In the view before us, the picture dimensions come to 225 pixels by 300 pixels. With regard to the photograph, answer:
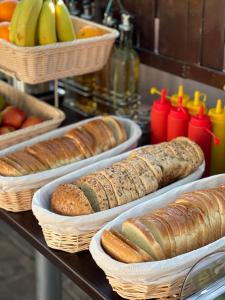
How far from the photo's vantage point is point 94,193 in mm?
1150

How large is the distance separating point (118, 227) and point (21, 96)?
76 cm

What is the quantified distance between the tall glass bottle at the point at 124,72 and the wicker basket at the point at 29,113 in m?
0.22

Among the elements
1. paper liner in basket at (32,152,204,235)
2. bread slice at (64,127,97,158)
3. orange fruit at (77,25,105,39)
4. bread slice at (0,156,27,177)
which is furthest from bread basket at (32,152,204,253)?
orange fruit at (77,25,105,39)

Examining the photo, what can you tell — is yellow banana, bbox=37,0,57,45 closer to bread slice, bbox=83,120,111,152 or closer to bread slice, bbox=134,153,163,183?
bread slice, bbox=83,120,111,152

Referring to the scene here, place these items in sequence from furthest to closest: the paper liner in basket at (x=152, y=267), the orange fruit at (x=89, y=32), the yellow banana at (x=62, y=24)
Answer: the orange fruit at (x=89, y=32) < the yellow banana at (x=62, y=24) < the paper liner in basket at (x=152, y=267)

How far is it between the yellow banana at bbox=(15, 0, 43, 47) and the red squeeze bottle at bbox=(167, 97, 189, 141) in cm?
39

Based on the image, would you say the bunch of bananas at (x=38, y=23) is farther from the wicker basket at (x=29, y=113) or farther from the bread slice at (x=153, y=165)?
the bread slice at (x=153, y=165)

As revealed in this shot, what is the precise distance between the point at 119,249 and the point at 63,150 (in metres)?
0.42

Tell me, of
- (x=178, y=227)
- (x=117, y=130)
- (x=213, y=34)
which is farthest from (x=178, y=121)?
(x=178, y=227)

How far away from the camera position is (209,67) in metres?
1.53

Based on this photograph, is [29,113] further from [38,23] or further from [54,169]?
[54,169]

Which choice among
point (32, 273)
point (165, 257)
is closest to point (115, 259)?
point (165, 257)

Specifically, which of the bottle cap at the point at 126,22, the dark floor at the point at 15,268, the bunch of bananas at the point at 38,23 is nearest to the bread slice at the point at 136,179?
the bunch of bananas at the point at 38,23

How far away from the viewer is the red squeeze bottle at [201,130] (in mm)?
1375
